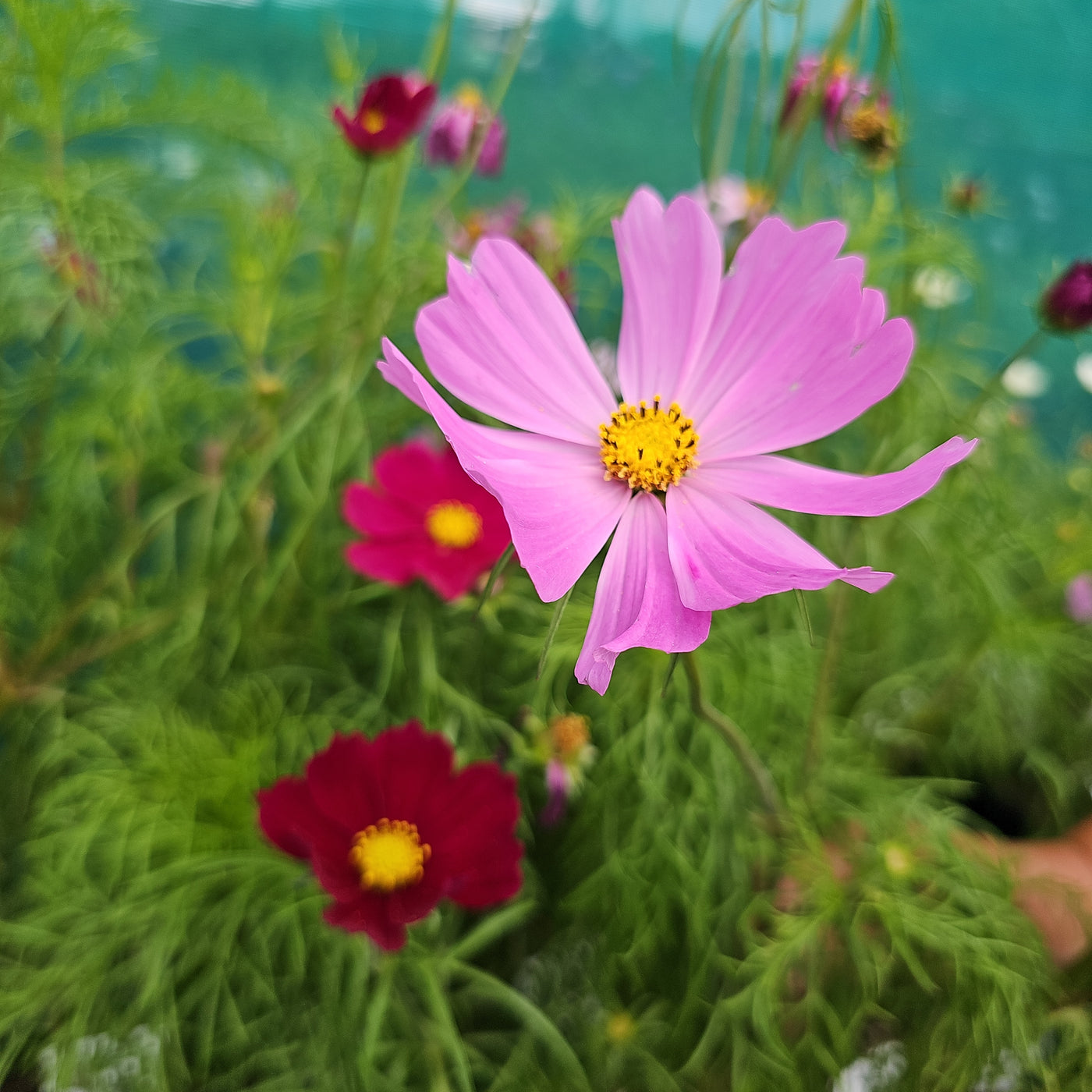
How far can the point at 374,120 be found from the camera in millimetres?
469

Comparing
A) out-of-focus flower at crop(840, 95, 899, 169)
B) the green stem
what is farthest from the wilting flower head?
out-of-focus flower at crop(840, 95, 899, 169)

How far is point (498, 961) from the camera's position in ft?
2.12

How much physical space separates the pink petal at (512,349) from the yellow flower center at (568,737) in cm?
20

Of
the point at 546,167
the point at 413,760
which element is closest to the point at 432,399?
the point at 413,760

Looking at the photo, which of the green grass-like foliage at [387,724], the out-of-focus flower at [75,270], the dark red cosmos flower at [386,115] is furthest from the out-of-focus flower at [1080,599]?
the out-of-focus flower at [75,270]

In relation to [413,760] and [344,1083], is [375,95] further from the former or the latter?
[344,1083]

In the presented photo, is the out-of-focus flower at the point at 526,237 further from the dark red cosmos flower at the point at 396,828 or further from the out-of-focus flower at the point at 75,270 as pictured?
the dark red cosmos flower at the point at 396,828

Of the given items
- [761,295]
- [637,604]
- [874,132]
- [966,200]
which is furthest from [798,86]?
[637,604]

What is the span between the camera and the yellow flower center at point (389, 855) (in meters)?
0.37

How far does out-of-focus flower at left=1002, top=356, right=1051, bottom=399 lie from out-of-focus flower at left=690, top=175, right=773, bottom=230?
16.5 inches

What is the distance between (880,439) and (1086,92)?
3.13ft

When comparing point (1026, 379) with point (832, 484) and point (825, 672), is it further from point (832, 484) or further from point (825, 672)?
point (832, 484)

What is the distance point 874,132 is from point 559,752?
0.40m

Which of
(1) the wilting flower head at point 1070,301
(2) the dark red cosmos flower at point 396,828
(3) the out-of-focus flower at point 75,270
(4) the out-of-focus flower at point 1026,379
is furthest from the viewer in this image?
(4) the out-of-focus flower at point 1026,379
